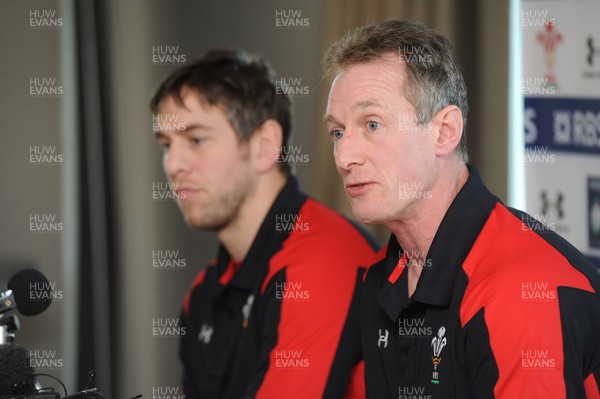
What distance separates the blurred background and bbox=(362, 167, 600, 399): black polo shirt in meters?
1.06

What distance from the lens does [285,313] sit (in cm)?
178

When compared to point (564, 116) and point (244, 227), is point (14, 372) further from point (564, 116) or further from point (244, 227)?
point (564, 116)

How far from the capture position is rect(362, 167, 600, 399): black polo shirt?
3.95ft

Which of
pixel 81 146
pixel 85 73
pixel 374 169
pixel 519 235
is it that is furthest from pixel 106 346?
pixel 519 235

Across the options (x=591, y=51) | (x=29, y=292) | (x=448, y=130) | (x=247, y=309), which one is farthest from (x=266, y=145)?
(x=591, y=51)

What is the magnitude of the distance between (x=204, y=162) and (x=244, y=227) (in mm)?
188

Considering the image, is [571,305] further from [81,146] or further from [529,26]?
[81,146]

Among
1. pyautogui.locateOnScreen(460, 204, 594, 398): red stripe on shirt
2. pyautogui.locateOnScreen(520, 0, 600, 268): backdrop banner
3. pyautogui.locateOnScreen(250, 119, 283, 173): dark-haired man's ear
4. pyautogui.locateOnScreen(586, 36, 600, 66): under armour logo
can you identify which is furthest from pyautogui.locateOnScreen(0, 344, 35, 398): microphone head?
pyautogui.locateOnScreen(586, 36, 600, 66): under armour logo

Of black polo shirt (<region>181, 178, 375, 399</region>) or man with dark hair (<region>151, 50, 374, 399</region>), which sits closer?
black polo shirt (<region>181, 178, 375, 399</region>)

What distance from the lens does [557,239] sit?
1.38 metres

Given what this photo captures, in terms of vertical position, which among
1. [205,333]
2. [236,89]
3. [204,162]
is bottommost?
[205,333]

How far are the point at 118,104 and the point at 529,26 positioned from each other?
3.97 feet

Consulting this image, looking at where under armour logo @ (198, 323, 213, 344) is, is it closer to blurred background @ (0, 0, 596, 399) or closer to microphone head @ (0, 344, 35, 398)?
blurred background @ (0, 0, 596, 399)

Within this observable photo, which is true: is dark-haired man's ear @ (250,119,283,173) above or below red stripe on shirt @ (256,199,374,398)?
above
